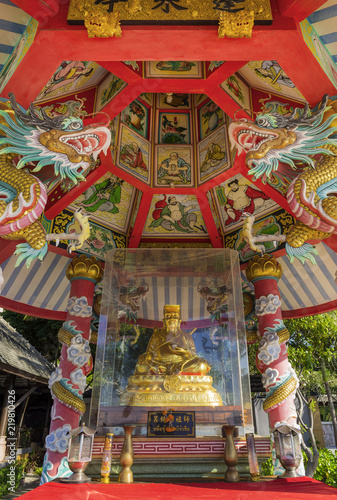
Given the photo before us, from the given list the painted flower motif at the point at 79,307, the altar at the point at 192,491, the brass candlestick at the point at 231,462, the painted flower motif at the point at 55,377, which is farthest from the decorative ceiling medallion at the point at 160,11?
the painted flower motif at the point at 55,377

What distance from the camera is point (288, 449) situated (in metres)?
4.88

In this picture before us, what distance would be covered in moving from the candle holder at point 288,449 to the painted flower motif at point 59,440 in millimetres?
3625

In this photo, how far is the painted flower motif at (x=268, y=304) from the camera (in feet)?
25.5

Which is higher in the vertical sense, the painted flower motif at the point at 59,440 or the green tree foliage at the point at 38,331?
the green tree foliage at the point at 38,331

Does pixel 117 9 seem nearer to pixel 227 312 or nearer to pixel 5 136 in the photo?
pixel 5 136

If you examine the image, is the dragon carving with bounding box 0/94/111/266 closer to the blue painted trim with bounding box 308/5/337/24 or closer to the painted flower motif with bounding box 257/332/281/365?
the blue painted trim with bounding box 308/5/337/24

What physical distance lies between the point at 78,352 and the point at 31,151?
13.4ft

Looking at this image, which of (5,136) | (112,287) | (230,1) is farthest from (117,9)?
(112,287)

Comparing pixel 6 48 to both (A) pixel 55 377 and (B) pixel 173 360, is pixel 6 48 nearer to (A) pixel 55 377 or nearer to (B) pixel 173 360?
(A) pixel 55 377

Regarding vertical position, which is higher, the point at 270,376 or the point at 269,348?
the point at 269,348

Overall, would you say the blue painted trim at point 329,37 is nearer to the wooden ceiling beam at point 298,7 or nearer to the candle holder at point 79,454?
the wooden ceiling beam at point 298,7

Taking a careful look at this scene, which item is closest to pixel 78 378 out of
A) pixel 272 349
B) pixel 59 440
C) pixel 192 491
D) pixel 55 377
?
pixel 55 377

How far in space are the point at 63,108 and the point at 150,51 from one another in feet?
8.46

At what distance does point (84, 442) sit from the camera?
484 centimetres
